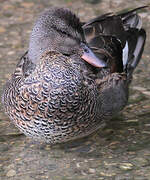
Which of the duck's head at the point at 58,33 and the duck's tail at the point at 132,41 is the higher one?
the duck's head at the point at 58,33

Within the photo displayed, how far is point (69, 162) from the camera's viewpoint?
468 cm

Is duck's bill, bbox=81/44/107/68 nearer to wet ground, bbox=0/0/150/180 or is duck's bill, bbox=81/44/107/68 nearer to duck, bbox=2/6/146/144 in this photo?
duck, bbox=2/6/146/144

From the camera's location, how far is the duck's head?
4.40 metres


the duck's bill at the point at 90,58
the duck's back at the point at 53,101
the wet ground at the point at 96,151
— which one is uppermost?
the duck's bill at the point at 90,58

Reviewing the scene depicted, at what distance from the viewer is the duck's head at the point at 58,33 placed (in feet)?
14.4

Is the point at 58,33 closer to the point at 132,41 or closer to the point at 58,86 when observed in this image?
the point at 58,86

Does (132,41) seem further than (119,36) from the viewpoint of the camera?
Yes

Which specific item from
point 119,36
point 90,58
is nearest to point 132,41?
point 119,36

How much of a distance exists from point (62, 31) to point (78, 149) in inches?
48.7

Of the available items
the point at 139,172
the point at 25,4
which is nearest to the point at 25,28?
the point at 25,4

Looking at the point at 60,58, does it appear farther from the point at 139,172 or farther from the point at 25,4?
the point at 25,4

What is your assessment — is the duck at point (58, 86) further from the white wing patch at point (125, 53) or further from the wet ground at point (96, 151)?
the white wing patch at point (125, 53)

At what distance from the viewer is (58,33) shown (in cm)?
444

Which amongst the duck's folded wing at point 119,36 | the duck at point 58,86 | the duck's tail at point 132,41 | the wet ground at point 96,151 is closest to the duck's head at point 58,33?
the duck at point 58,86
